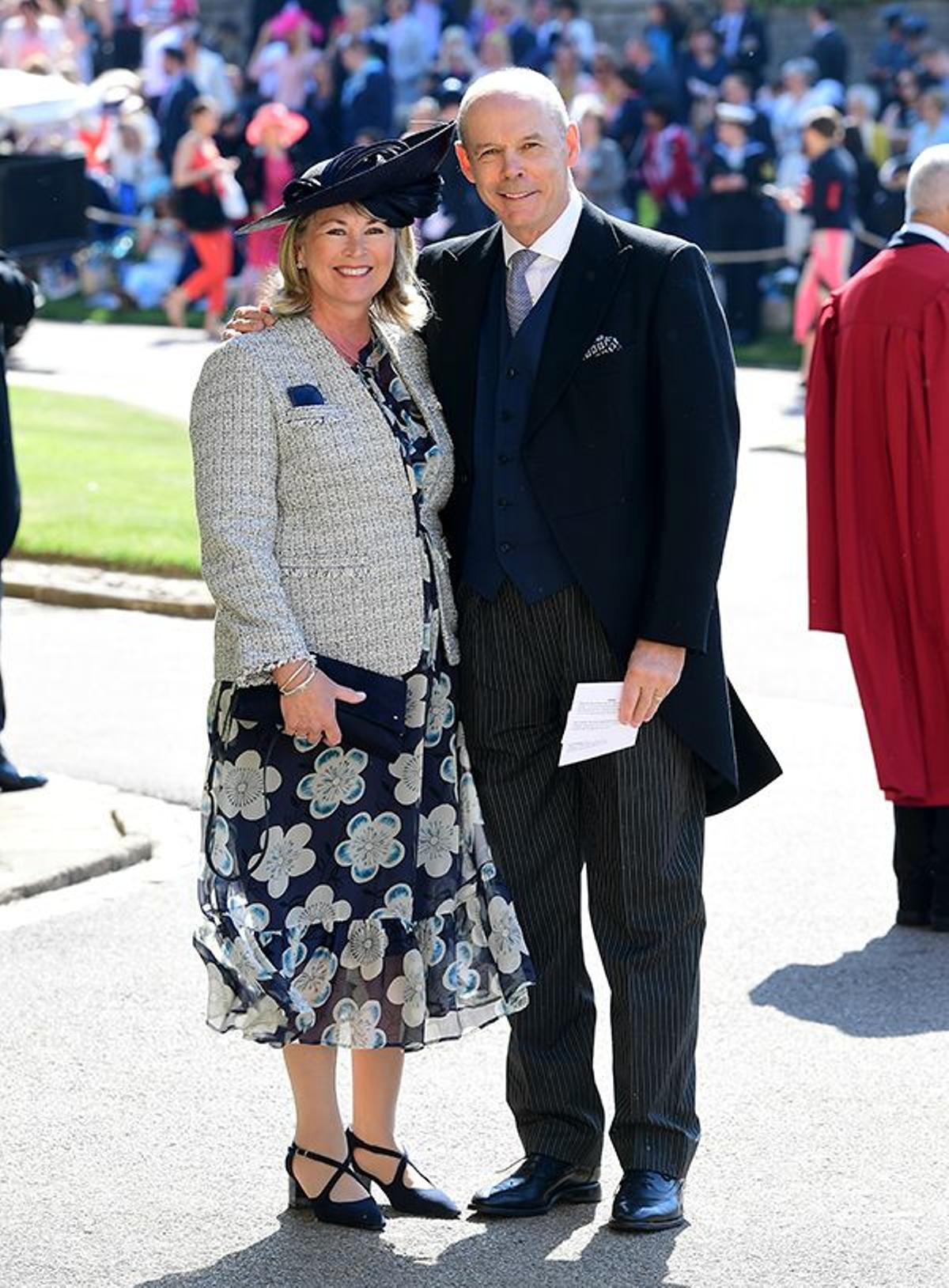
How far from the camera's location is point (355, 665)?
4.38m

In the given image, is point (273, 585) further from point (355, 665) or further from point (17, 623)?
point (17, 623)

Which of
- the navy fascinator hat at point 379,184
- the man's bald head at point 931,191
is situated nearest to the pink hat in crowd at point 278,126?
the man's bald head at point 931,191

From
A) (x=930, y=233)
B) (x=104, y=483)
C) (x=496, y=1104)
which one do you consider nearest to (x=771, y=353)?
(x=104, y=483)

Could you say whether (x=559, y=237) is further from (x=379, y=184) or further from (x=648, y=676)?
(x=648, y=676)

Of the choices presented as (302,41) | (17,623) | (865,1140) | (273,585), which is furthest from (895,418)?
(302,41)

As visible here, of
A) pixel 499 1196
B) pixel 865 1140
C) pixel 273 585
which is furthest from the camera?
pixel 865 1140

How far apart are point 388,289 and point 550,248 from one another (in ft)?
1.03

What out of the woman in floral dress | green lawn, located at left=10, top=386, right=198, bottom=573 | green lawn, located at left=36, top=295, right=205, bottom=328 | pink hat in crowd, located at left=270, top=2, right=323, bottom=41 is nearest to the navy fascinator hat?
the woman in floral dress

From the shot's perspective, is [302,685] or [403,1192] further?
[403,1192]

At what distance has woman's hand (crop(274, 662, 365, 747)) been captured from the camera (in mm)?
4273

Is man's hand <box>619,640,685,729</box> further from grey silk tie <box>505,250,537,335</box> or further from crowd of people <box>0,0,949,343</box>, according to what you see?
crowd of people <box>0,0,949,343</box>

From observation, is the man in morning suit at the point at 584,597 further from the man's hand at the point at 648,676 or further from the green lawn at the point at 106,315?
the green lawn at the point at 106,315

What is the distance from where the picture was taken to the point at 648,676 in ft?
14.2

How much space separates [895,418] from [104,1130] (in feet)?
9.55
